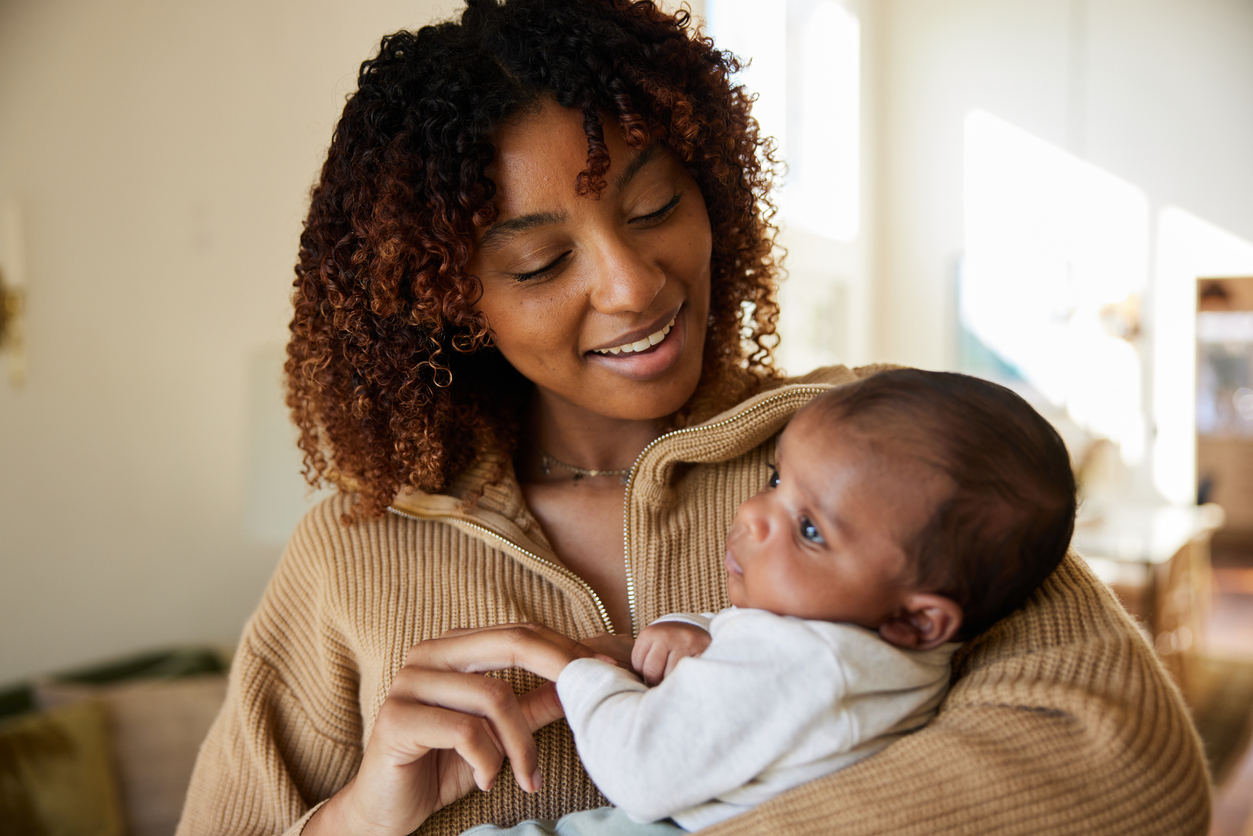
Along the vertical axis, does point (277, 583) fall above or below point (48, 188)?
below

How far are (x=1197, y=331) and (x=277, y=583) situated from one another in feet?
27.0

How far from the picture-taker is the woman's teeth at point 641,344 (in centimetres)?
122

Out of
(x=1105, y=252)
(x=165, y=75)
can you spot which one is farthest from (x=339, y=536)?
(x=1105, y=252)

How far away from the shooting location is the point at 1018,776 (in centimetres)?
79

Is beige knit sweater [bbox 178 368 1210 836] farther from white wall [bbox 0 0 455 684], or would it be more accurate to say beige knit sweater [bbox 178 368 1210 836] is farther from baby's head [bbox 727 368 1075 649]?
white wall [bbox 0 0 455 684]

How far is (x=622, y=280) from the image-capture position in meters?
1.15

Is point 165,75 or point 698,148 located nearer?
point 698,148

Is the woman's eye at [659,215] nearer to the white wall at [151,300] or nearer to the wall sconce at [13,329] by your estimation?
the white wall at [151,300]

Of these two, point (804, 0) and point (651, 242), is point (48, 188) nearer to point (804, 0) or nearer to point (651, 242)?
point (651, 242)

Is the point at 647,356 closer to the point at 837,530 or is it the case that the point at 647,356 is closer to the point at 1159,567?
the point at 837,530

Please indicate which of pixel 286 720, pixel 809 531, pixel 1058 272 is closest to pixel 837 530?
pixel 809 531

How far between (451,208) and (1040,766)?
2.87ft

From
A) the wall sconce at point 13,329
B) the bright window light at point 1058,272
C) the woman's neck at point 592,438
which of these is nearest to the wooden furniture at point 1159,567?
the bright window light at point 1058,272

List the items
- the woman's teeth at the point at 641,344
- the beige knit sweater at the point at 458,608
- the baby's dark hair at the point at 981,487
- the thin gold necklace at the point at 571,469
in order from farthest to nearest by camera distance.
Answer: the thin gold necklace at the point at 571,469 → the woman's teeth at the point at 641,344 → the beige knit sweater at the point at 458,608 → the baby's dark hair at the point at 981,487
